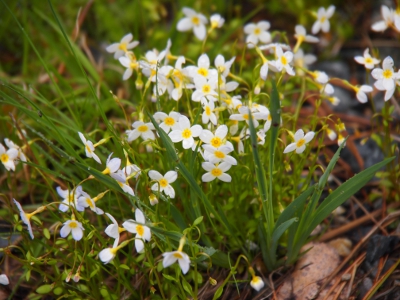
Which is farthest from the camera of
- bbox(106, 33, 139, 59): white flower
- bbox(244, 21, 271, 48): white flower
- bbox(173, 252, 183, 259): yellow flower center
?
bbox(244, 21, 271, 48): white flower

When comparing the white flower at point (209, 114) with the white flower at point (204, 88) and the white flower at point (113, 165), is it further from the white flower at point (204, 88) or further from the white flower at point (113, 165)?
the white flower at point (113, 165)

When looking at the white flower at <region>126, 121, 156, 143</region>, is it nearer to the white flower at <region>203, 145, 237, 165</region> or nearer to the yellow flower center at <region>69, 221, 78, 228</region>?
the white flower at <region>203, 145, 237, 165</region>

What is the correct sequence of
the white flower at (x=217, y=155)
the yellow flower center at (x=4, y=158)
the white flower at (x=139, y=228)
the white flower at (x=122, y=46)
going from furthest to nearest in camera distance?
the white flower at (x=122, y=46) → the yellow flower center at (x=4, y=158) → the white flower at (x=217, y=155) → the white flower at (x=139, y=228)

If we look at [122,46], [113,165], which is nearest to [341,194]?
[113,165]

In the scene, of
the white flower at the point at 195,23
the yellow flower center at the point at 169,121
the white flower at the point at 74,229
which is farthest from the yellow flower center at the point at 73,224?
the white flower at the point at 195,23

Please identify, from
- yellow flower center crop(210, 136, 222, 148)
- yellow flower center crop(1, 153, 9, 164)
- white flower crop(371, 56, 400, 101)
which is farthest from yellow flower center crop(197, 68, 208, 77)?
yellow flower center crop(1, 153, 9, 164)

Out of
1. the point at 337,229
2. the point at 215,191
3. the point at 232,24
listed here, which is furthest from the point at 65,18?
the point at 337,229
